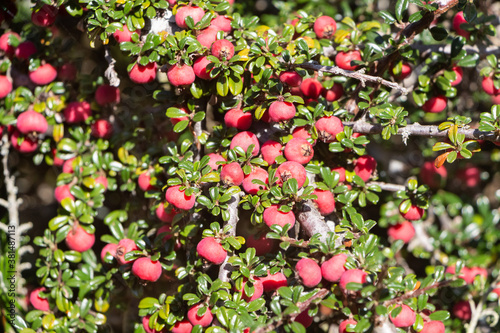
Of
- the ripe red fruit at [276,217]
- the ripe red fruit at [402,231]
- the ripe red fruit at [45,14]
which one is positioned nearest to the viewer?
the ripe red fruit at [276,217]

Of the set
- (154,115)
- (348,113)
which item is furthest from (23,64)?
(348,113)

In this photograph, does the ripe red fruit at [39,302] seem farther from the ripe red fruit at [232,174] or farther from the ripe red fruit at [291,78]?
the ripe red fruit at [291,78]

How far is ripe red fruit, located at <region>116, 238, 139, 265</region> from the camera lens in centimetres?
167

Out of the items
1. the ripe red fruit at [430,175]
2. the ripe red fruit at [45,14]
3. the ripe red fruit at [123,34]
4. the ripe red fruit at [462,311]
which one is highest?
the ripe red fruit at [45,14]

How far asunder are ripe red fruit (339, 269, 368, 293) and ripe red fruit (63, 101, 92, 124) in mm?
1280

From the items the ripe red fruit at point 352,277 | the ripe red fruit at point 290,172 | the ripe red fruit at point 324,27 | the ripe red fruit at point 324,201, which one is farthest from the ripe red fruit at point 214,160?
the ripe red fruit at point 324,27

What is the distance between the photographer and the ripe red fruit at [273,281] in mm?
1466

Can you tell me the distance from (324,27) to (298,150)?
618mm

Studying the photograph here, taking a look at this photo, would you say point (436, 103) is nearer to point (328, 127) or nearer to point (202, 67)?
point (328, 127)

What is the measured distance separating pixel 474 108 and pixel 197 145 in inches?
68.0

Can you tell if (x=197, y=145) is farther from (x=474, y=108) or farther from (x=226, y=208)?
(x=474, y=108)

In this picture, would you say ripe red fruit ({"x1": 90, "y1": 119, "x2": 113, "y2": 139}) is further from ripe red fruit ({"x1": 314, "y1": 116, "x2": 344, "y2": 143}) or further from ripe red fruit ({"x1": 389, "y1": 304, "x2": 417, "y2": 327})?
ripe red fruit ({"x1": 389, "y1": 304, "x2": 417, "y2": 327})

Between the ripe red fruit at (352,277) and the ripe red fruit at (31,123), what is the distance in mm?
1359

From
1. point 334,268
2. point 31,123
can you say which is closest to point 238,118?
point 334,268
